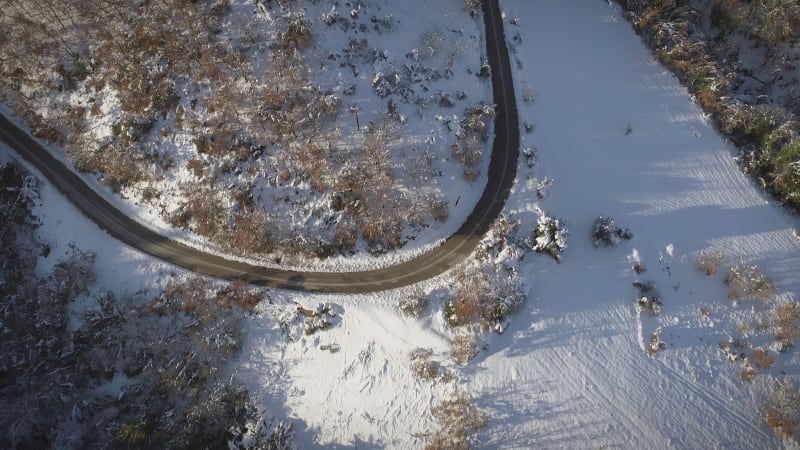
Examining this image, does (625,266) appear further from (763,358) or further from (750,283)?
(763,358)

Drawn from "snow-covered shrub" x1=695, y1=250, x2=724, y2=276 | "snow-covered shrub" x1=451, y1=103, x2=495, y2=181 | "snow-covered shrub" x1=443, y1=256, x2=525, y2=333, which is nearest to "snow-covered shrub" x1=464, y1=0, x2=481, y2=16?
"snow-covered shrub" x1=451, y1=103, x2=495, y2=181

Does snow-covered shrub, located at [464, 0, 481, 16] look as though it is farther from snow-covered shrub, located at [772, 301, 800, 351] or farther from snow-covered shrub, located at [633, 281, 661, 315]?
snow-covered shrub, located at [772, 301, 800, 351]

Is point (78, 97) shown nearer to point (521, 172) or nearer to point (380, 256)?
point (380, 256)

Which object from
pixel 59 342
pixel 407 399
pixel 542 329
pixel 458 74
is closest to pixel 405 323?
pixel 407 399

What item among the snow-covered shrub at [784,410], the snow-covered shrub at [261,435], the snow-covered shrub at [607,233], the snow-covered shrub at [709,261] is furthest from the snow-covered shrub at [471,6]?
the snow-covered shrub at [261,435]

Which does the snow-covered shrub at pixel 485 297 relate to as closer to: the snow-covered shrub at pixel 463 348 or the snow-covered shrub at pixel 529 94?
the snow-covered shrub at pixel 463 348
